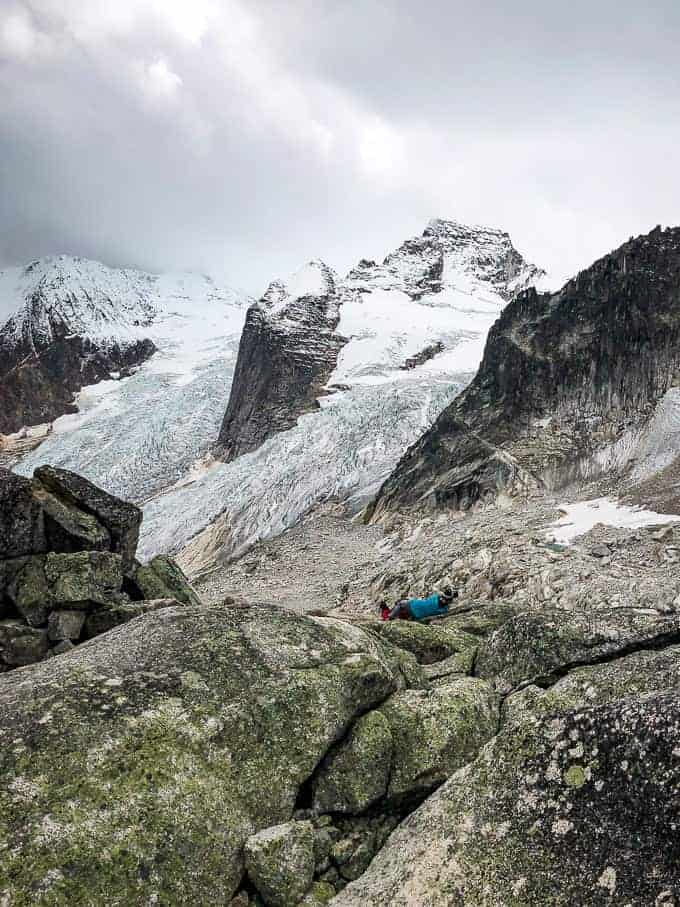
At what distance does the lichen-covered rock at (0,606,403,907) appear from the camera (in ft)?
14.6

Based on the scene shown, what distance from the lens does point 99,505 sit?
13578 millimetres

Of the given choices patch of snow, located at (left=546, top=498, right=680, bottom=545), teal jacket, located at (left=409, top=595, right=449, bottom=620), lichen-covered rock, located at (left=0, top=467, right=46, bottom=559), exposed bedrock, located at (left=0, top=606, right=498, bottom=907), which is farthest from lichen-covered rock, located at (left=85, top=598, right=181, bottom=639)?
patch of snow, located at (left=546, top=498, right=680, bottom=545)

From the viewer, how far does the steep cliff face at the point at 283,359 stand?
83.1 meters

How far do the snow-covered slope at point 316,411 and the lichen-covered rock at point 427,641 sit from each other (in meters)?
33.4

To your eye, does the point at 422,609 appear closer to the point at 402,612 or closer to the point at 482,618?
the point at 402,612

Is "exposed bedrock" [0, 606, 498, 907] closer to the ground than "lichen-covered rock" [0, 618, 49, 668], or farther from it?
farther from it

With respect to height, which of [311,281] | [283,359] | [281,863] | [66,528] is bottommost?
[281,863]

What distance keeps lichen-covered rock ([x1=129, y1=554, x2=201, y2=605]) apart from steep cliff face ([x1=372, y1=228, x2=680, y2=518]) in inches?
946

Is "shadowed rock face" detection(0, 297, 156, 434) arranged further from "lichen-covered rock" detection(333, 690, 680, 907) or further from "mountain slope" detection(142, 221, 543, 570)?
"lichen-covered rock" detection(333, 690, 680, 907)

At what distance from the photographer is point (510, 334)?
47.5m

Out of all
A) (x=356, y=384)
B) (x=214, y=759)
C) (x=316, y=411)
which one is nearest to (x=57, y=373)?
(x=356, y=384)

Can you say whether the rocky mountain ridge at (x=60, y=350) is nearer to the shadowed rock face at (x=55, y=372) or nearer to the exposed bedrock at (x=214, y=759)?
the shadowed rock face at (x=55, y=372)

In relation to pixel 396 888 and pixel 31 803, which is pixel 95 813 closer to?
pixel 31 803

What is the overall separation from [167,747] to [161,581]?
8.52 metres
